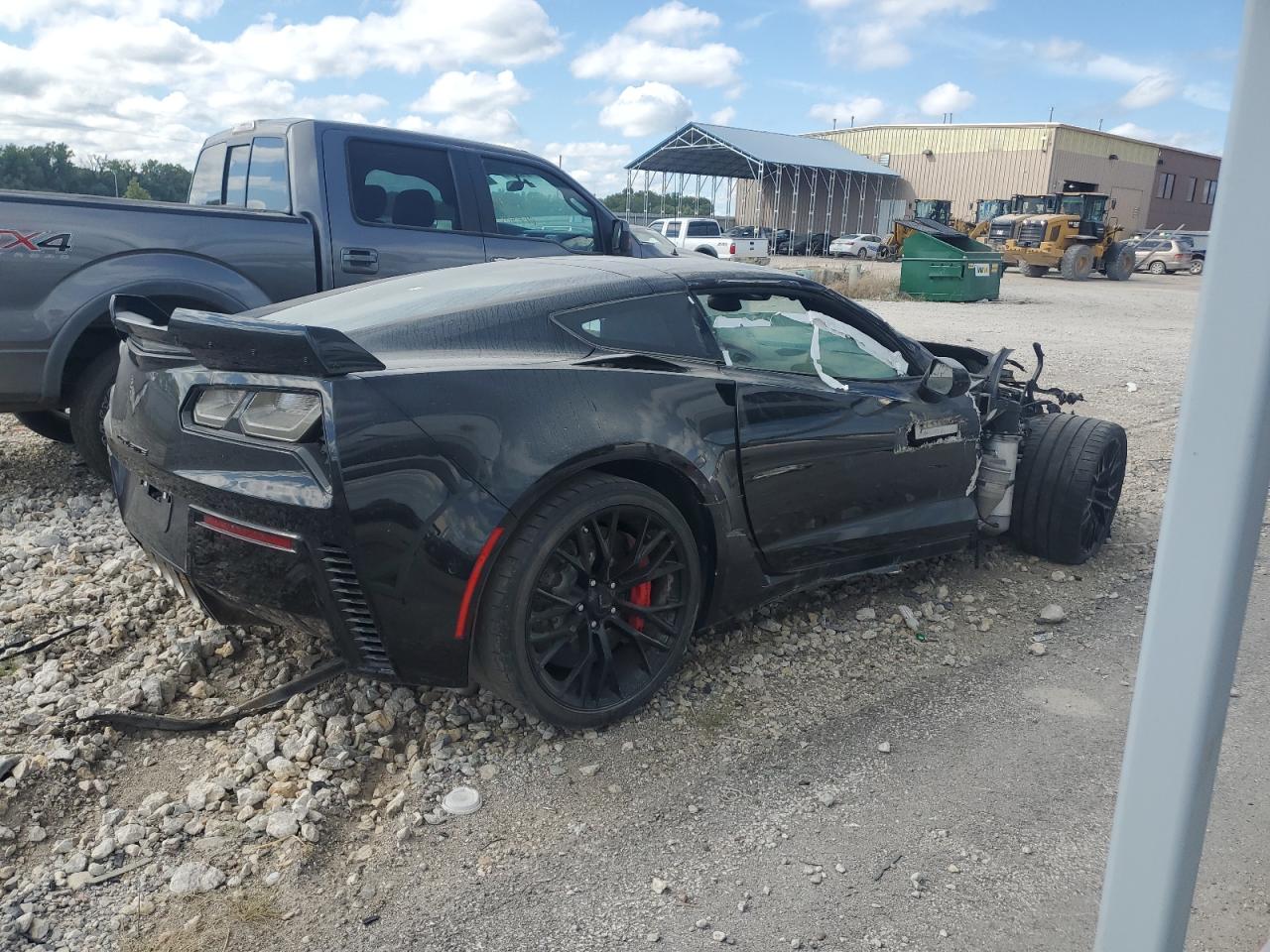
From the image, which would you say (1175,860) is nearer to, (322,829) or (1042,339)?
(322,829)

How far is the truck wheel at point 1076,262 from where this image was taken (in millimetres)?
30484

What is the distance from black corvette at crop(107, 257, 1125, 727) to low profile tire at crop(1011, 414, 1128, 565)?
0.75 metres

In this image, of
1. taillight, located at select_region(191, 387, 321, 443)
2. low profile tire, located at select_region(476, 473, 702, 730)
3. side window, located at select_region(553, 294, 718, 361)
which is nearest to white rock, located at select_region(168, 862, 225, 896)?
low profile tire, located at select_region(476, 473, 702, 730)

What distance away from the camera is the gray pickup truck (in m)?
4.71

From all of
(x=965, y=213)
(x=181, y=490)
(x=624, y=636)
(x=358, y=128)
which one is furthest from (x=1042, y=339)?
(x=965, y=213)

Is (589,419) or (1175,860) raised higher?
(589,419)

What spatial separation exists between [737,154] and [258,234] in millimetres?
42370

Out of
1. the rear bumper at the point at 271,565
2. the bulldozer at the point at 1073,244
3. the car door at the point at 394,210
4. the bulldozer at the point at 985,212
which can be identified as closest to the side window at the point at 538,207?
the car door at the point at 394,210

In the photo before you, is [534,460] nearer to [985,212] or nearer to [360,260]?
[360,260]

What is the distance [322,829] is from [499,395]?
4.19 ft

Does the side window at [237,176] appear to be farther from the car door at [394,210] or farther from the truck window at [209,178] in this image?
the car door at [394,210]

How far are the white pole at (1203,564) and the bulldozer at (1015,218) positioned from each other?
31.7 m

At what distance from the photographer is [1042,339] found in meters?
14.6

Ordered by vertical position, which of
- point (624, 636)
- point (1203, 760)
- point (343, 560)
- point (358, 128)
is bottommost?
point (624, 636)
